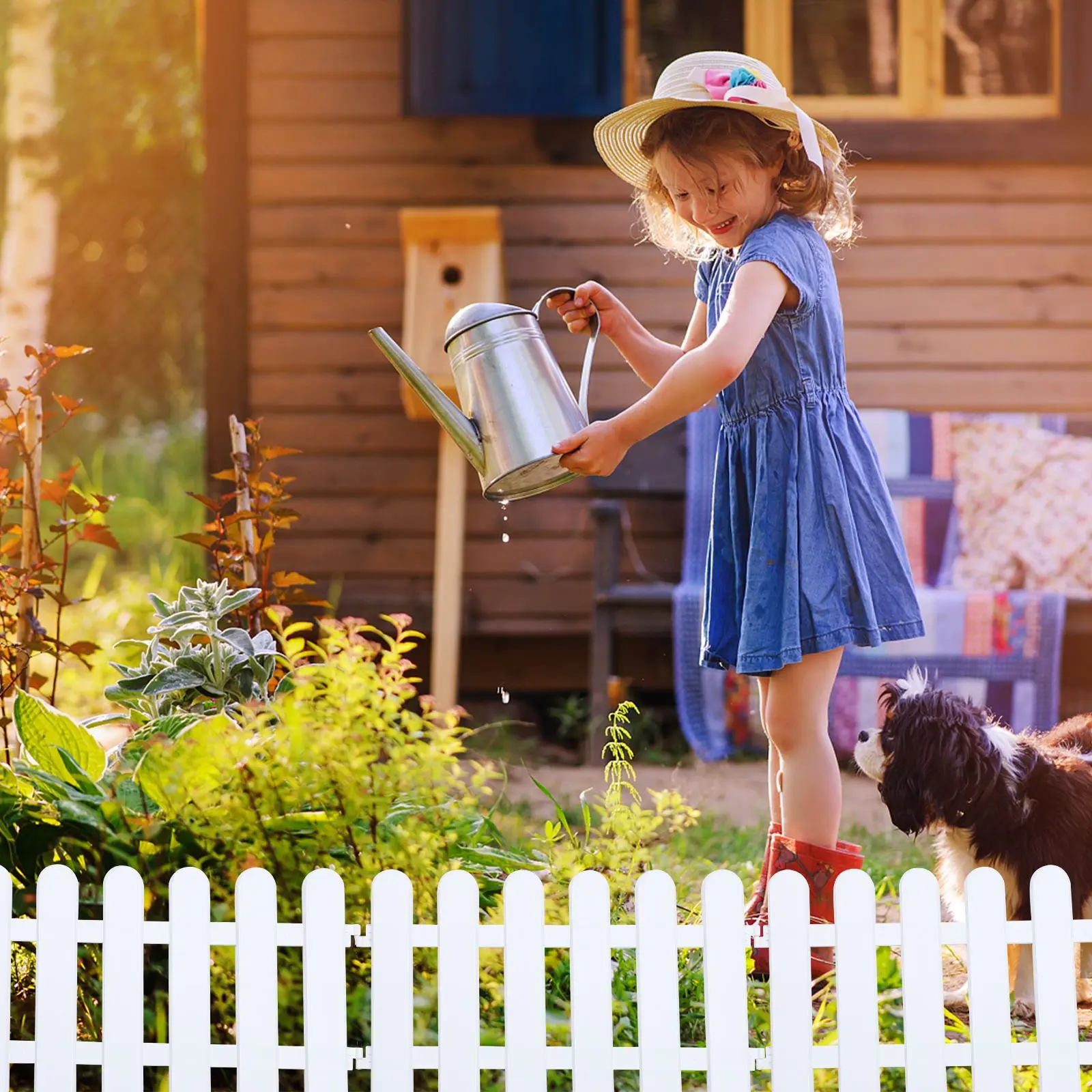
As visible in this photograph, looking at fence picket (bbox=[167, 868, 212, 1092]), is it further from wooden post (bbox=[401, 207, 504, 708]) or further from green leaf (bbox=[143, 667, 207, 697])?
wooden post (bbox=[401, 207, 504, 708])

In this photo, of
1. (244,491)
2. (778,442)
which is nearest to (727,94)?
(778,442)

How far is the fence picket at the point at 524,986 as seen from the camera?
1608mm

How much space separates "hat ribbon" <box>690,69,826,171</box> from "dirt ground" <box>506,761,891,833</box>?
1791 mm

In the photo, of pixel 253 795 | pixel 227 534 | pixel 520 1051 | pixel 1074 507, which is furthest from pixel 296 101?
pixel 520 1051

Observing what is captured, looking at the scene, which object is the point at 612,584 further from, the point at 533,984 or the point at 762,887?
the point at 533,984

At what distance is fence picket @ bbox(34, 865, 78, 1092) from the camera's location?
165 centimetres

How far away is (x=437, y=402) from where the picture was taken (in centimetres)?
215

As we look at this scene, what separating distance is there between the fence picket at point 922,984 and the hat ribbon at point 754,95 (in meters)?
1.21

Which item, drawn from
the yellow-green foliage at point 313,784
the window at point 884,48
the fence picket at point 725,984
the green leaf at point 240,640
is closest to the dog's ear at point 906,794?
the fence picket at point 725,984

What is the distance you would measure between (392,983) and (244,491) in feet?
3.82

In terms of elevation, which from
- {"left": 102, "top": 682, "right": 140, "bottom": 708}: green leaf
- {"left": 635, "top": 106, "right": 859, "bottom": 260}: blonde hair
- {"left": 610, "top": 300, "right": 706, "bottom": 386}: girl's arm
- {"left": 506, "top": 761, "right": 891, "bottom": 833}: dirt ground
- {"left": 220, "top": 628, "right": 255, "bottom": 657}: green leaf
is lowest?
{"left": 506, "top": 761, "right": 891, "bottom": 833}: dirt ground

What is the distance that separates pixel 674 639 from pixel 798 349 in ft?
7.26

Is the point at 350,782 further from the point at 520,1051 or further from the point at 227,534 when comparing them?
the point at 227,534

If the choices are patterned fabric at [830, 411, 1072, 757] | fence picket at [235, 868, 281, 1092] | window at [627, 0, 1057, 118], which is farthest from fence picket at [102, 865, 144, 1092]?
window at [627, 0, 1057, 118]
